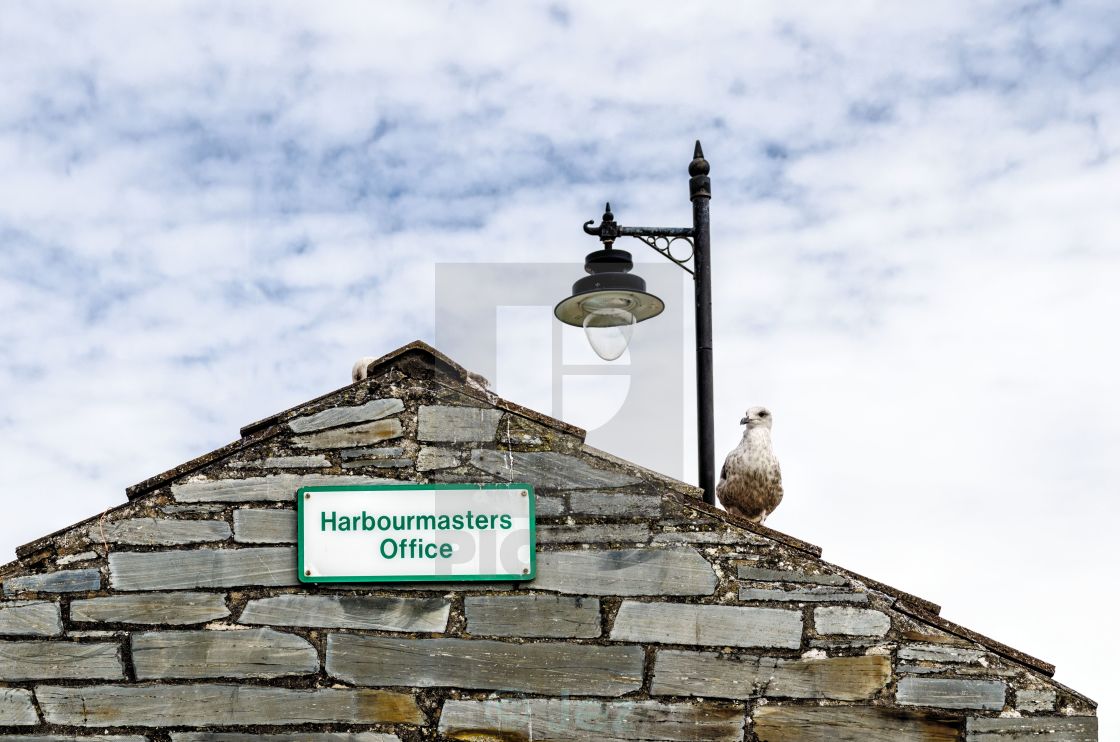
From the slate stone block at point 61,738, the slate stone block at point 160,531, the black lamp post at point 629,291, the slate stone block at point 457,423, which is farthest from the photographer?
the black lamp post at point 629,291

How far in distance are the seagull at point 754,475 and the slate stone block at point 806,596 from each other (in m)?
1.29

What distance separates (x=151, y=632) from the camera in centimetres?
548

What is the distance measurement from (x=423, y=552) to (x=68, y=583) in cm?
164

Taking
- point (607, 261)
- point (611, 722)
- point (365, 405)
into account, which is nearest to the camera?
point (611, 722)

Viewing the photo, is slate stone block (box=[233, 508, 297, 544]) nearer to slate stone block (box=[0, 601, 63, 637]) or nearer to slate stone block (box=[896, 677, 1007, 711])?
slate stone block (box=[0, 601, 63, 637])

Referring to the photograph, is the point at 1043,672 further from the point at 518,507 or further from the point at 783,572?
the point at 518,507

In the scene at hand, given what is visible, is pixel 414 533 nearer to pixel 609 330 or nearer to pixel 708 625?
pixel 708 625

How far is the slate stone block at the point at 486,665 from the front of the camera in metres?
5.45

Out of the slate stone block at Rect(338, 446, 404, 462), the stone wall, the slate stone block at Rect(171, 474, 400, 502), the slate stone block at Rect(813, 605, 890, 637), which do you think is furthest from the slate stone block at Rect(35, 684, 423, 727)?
the slate stone block at Rect(813, 605, 890, 637)

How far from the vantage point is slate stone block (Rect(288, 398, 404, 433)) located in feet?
18.9

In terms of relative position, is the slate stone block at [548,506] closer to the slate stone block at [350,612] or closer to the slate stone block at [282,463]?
the slate stone block at [350,612]

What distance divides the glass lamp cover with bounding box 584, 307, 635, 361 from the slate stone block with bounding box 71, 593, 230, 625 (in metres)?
2.52

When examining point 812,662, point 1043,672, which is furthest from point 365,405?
point 1043,672

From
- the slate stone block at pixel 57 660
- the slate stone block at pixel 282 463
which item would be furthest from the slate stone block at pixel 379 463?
the slate stone block at pixel 57 660
